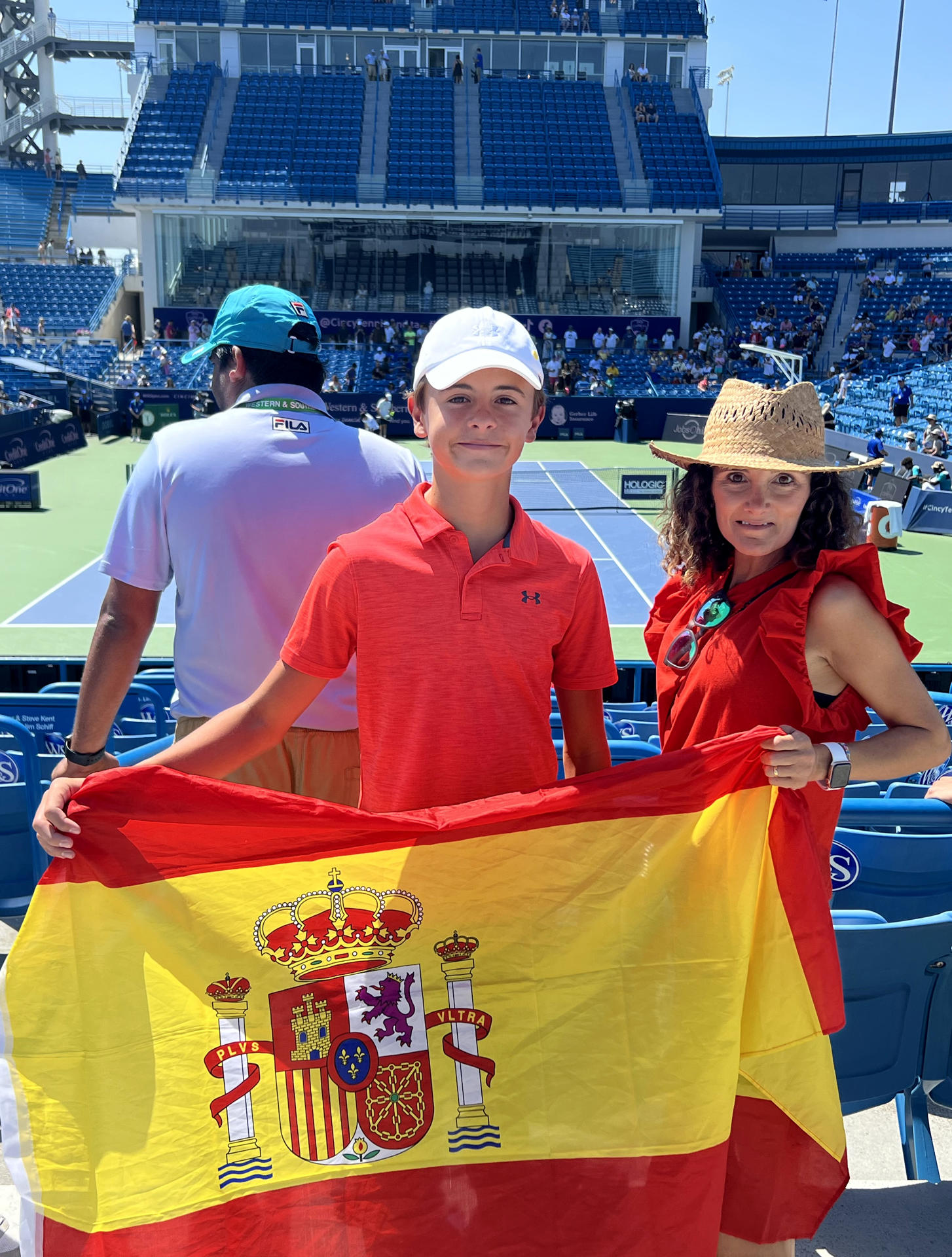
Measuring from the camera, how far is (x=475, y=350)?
8.00 ft

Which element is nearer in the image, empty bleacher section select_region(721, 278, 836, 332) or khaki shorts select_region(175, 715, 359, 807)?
khaki shorts select_region(175, 715, 359, 807)

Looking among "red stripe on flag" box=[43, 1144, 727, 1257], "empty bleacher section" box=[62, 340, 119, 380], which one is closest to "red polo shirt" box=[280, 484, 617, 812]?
"red stripe on flag" box=[43, 1144, 727, 1257]

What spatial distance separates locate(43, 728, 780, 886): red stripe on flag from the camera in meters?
2.45

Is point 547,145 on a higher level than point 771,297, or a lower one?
higher

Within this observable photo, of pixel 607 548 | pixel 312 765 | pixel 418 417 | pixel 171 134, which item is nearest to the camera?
pixel 418 417

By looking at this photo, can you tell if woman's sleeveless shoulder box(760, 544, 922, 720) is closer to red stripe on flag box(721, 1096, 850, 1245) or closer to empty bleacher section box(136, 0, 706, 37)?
red stripe on flag box(721, 1096, 850, 1245)

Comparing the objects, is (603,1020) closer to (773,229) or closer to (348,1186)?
(348,1186)

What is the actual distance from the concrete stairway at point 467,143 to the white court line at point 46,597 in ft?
97.6

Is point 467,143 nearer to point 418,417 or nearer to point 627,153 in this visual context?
point 627,153

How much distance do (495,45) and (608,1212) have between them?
52.5m

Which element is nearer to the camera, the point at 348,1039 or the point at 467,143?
the point at 348,1039

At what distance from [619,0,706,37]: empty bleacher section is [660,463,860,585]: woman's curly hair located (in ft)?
166

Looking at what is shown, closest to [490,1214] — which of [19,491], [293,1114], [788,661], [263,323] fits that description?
[293,1114]

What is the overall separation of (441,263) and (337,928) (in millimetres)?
42871
